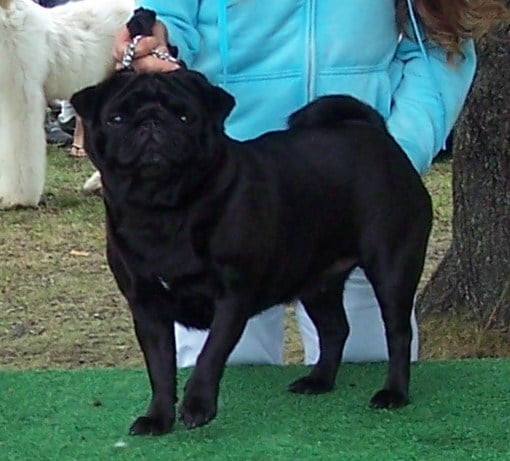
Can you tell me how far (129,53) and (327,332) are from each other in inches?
27.2

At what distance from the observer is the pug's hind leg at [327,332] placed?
→ 259 cm

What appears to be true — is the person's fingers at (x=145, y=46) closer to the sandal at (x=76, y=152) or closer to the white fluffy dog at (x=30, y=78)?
the white fluffy dog at (x=30, y=78)

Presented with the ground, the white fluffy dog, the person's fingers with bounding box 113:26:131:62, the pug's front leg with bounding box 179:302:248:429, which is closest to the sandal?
the ground

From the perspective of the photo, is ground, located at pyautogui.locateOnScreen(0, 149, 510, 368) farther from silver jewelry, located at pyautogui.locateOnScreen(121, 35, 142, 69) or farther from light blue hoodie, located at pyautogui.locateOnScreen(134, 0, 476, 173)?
silver jewelry, located at pyautogui.locateOnScreen(121, 35, 142, 69)

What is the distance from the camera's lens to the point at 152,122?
80.0 inches

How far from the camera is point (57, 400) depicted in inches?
99.9

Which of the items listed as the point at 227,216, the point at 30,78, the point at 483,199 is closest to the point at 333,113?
the point at 227,216

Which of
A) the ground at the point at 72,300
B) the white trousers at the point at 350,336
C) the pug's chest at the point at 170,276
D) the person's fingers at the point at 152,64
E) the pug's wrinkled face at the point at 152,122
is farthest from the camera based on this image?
the ground at the point at 72,300

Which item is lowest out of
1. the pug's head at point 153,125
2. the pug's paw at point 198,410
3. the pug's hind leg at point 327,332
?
the pug's hind leg at point 327,332

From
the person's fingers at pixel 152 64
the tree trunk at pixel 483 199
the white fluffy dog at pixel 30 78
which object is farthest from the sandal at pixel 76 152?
the person's fingers at pixel 152 64

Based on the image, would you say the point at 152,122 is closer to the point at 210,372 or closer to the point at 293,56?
the point at 210,372

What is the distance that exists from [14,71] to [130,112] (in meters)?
5.45

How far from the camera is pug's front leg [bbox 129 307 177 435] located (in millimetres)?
2217

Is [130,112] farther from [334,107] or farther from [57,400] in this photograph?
[57,400]
